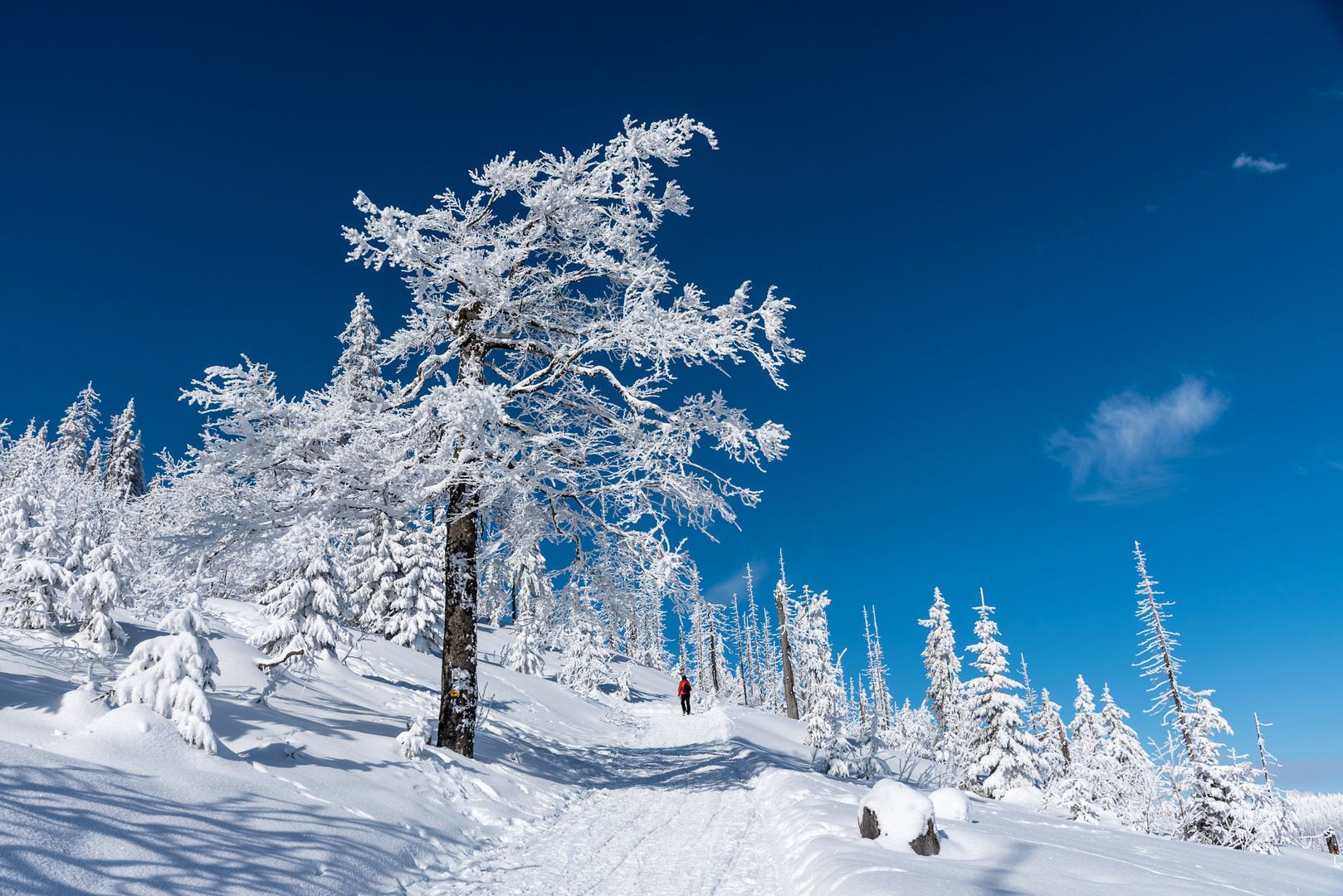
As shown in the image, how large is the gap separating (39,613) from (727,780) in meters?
13.3

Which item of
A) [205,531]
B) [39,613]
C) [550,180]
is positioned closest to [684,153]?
[550,180]

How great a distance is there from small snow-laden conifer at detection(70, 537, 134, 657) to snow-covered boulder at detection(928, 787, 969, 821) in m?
13.5

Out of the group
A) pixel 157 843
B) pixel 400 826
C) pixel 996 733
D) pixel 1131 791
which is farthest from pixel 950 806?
pixel 996 733

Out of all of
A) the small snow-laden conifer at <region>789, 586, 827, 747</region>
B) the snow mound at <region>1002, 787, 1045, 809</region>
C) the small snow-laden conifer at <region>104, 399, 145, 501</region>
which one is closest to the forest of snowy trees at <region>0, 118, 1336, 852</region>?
the snow mound at <region>1002, 787, 1045, 809</region>

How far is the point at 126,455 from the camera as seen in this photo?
60.6m

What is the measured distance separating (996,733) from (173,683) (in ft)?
104

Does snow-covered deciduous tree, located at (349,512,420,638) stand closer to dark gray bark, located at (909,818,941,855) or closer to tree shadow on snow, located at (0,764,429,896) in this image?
tree shadow on snow, located at (0,764,429,896)

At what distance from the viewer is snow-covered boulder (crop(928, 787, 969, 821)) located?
32.1 ft

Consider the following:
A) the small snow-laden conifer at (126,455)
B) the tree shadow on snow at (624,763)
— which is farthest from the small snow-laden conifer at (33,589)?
the small snow-laden conifer at (126,455)

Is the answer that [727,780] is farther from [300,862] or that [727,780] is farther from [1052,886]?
[300,862]

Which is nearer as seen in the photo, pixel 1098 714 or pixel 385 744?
pixel 385 744

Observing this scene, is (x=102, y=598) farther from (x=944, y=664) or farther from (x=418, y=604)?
(x=944, y=664)

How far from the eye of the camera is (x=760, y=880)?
20.5 ft

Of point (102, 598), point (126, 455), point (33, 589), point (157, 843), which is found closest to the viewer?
point (157, 843)
